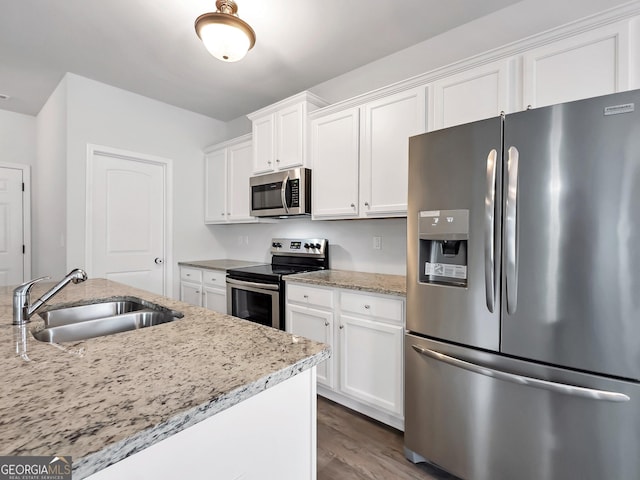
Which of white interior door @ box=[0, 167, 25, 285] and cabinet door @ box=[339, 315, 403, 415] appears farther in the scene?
white interior door @ box=[0, 167, 25, 285]

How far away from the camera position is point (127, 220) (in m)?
3.34

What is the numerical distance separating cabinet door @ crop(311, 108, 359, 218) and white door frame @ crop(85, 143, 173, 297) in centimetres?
191

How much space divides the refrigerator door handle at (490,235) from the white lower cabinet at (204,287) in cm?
247

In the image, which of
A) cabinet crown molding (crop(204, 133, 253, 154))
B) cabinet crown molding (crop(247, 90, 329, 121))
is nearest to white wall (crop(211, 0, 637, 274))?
cabinet crown molding (crop(247, 90, 329, 121))

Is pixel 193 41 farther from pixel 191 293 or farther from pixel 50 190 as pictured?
pixel 191 293

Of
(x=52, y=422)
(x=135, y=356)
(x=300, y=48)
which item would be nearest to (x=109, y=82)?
(x=300, y=48)

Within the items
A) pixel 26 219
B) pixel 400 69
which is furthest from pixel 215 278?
pixel 26 219

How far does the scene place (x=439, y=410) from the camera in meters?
1.59

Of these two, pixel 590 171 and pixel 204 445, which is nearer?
pixel 204 445

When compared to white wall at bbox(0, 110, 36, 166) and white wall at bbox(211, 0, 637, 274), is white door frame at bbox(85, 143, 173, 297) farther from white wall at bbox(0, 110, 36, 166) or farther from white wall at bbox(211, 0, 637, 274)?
white wall at bbox(0, 110, 36, 166)

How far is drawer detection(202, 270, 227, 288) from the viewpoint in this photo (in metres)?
3.22

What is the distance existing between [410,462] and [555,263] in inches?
51.9

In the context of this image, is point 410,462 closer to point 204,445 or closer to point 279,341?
point 279,341

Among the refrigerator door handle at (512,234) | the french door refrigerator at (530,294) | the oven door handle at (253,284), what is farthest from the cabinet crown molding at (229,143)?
the refrigerator door handle at (512,234)
